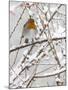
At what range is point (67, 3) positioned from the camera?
235 cm

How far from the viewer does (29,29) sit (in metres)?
2.25

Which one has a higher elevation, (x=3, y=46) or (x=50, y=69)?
(x=3, y=46)

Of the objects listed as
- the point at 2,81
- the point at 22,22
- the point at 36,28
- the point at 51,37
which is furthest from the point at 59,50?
the point at 2,81

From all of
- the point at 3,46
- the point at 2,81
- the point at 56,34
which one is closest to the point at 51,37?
the point at 56,34

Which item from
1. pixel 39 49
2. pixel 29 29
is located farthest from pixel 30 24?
pixel 39 49

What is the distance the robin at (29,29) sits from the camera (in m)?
2.25

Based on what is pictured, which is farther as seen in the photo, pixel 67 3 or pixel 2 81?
pixel 67 3

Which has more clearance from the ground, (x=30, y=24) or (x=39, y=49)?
(x=30, y=24)

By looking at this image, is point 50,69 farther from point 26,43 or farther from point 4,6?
point 4,6

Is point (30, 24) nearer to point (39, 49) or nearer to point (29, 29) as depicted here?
point (29, 29)

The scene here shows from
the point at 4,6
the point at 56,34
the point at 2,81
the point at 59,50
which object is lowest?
the point at 2,81

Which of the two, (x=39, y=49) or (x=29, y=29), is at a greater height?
(x=29, y=29)

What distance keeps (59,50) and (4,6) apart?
686 mm

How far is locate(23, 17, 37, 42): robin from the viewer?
2.25m
